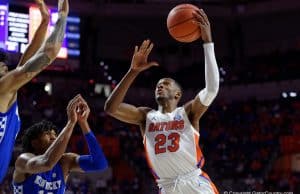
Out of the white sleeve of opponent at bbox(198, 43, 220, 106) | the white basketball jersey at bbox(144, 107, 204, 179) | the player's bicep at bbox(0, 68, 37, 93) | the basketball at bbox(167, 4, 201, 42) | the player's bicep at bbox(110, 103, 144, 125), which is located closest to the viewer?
the player's bicep at bbox(0, 68, 37, 93)

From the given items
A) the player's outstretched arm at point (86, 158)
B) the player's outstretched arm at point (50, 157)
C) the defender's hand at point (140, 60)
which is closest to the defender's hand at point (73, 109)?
the player's outstretched arm at point (50, 157)

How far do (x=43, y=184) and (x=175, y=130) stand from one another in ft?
4.23

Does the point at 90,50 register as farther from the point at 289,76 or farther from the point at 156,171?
the point at 156,171

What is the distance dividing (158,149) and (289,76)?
1567 cm

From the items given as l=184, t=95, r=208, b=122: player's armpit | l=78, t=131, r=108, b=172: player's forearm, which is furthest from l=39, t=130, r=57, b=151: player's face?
l=184, t=95, r=208, b=122: player's armpit

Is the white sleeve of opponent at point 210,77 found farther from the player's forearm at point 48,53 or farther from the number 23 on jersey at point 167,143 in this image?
the player's forearm at point 48,53

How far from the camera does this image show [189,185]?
4.26m

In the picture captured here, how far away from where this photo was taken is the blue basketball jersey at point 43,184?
3.66 m

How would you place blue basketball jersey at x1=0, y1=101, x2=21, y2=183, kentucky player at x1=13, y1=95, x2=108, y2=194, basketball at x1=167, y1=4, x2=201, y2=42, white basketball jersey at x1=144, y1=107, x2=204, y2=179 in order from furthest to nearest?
basketball at x1=167, y1=4, x2=201, y2=42 → white basketball jersey at x1=144, y1=107, x2=204, y2=179 → kentucky player at x1=13, y1=95, x2=108, y2=194 → blue basketball jersey at x1=0, y1=101, x2=21, y2=183

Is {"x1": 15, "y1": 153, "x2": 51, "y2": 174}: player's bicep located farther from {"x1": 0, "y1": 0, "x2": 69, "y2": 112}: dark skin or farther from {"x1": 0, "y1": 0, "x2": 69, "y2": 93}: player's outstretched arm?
{"x1": 0, "y1": 0, "x2": 69, "y2": 93}: player's outstretched arm

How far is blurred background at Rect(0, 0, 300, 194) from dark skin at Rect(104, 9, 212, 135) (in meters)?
7.64

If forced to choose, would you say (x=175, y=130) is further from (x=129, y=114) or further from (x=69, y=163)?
(x=69, y=163)

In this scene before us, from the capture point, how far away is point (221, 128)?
57.2 ft

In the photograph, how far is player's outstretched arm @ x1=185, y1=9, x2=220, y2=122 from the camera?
421cm
